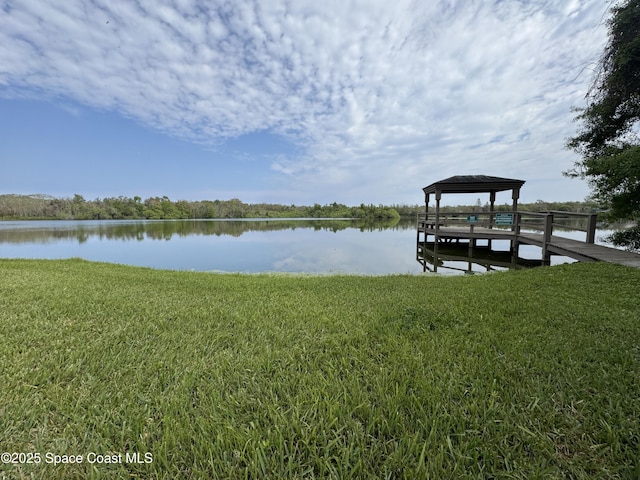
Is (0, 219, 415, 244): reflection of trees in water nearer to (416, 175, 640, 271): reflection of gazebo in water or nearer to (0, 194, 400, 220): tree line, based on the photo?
(416, 175, 640, 271): reflection of gazebo in water

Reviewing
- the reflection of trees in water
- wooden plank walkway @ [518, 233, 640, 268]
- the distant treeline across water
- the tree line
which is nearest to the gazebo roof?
wooden plank walkway @ [518, 233, 640, 268]

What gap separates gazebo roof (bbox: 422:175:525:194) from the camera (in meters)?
11.9

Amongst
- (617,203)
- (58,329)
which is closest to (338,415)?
(58,329)

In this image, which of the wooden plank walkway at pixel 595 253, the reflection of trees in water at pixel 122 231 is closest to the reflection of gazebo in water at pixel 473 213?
the wooden plank walkway at pixel 595 253

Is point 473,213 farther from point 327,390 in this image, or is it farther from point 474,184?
point 327,390

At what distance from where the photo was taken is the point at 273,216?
225 feet

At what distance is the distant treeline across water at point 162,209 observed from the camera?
5200 cm

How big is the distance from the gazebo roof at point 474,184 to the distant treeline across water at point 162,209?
113 ft

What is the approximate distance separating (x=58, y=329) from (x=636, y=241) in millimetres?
13966

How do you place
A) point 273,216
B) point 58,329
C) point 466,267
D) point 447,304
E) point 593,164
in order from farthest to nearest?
point 273,216
point 466,267
point 593,164
point 447,304
point 58,329

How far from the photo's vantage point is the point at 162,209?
59.0 metres

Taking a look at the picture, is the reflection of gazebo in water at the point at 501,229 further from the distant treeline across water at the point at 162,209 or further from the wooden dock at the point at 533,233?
the distant treeline across water at the point at 162,209

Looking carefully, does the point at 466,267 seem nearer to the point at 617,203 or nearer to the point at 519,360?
the point at 617,203

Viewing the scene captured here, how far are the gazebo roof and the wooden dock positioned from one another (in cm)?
Result: 132
